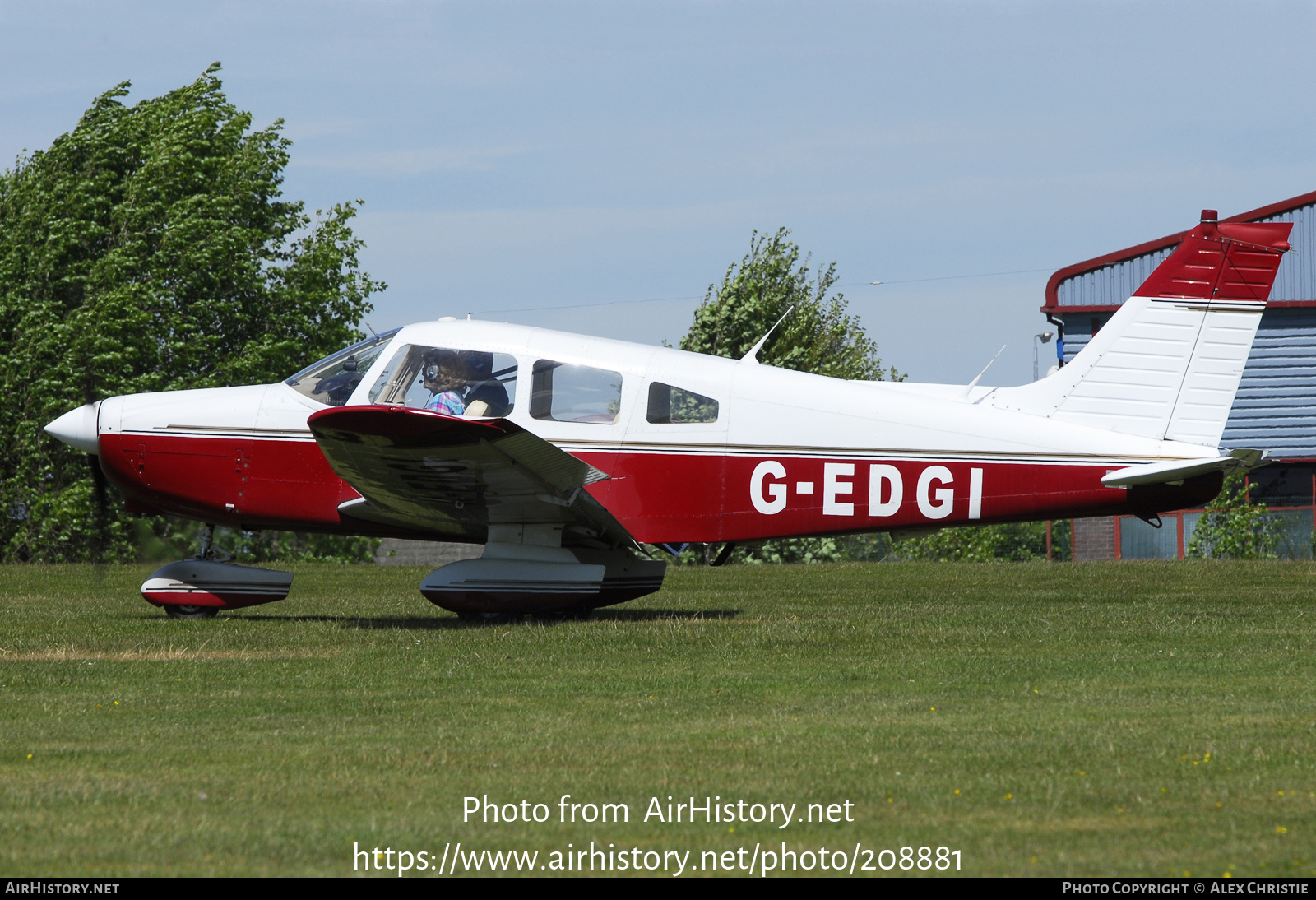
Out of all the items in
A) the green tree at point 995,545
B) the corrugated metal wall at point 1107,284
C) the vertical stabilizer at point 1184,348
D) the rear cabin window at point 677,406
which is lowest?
the green tree at point 995,545

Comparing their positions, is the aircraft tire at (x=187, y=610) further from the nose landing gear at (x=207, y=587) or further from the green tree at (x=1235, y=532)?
the green tree at (x=1235, y=532)

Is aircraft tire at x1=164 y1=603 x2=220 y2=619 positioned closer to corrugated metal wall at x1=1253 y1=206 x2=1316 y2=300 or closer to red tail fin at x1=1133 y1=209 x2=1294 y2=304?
Answer: red tail fin at x1=1133 y1=209 x2=1294 y2=304

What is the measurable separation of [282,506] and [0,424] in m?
21.0

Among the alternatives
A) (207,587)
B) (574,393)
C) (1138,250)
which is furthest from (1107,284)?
(207,587)

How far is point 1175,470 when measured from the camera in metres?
10.5

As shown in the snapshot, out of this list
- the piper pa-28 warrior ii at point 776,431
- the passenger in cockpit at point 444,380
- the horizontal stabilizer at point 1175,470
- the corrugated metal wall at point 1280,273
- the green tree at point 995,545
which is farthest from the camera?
the corrugated metal wall at point 1280,273

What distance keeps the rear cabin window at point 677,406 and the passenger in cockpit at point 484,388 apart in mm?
1189

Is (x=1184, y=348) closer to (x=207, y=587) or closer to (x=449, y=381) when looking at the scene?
(x=449, y=381)

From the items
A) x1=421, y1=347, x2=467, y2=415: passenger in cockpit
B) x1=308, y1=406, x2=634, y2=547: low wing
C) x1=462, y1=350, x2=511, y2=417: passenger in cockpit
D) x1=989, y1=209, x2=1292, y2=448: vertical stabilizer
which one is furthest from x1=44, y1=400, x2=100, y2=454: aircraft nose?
x1=989, y1=209, x2=1292, y2=448: vertical stabilizer

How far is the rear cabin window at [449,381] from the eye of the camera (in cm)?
1059

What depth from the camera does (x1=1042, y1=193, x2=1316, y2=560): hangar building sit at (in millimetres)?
27438

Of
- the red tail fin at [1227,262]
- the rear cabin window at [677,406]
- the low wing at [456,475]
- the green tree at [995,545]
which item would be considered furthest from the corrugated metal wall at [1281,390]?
the low wing at [456,475]
